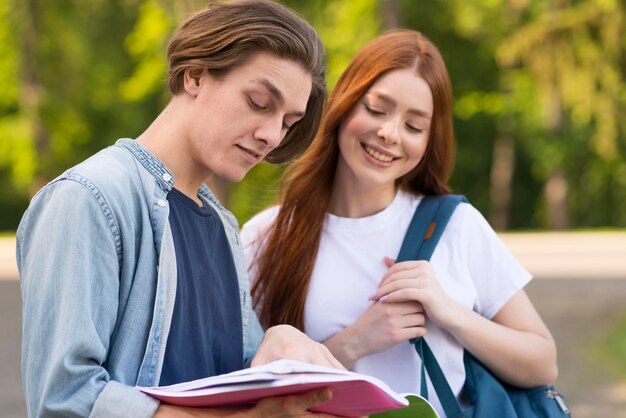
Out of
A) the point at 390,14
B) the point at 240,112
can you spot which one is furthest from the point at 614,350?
the point at 390,14

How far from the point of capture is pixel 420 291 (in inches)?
107

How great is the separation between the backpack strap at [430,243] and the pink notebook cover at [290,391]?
2.62 feet

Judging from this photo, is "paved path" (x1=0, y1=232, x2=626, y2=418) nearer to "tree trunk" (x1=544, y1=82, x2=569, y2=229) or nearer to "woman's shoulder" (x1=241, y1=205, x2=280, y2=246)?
"woman's shoulder" (x1=241, y1=205, x2=280, y2=246)

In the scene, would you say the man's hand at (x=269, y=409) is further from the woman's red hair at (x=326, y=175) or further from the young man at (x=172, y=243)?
the woman's red hair at (x=326, y=175)

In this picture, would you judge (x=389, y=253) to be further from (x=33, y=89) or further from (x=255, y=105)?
(x=33, y=89)

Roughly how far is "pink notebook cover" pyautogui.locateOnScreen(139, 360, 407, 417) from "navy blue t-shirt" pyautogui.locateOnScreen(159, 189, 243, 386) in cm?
20

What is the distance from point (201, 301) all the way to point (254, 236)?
3.42ft

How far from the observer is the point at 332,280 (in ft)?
9.93

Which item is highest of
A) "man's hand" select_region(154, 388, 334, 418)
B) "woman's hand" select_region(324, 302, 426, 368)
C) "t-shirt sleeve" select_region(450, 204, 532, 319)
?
"t-shirt sleeve" select_region(450, 204, 532, 319)

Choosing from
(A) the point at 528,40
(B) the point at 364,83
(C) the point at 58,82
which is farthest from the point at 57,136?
(B) the point at 364,83

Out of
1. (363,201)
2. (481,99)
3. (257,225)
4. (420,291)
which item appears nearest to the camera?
(420,291)

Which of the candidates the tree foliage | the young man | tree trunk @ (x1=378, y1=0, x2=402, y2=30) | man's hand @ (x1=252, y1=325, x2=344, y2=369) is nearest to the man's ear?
the young man

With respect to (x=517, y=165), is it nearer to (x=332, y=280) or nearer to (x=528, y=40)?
(x=528, y=40)

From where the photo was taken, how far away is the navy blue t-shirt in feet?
6.88
